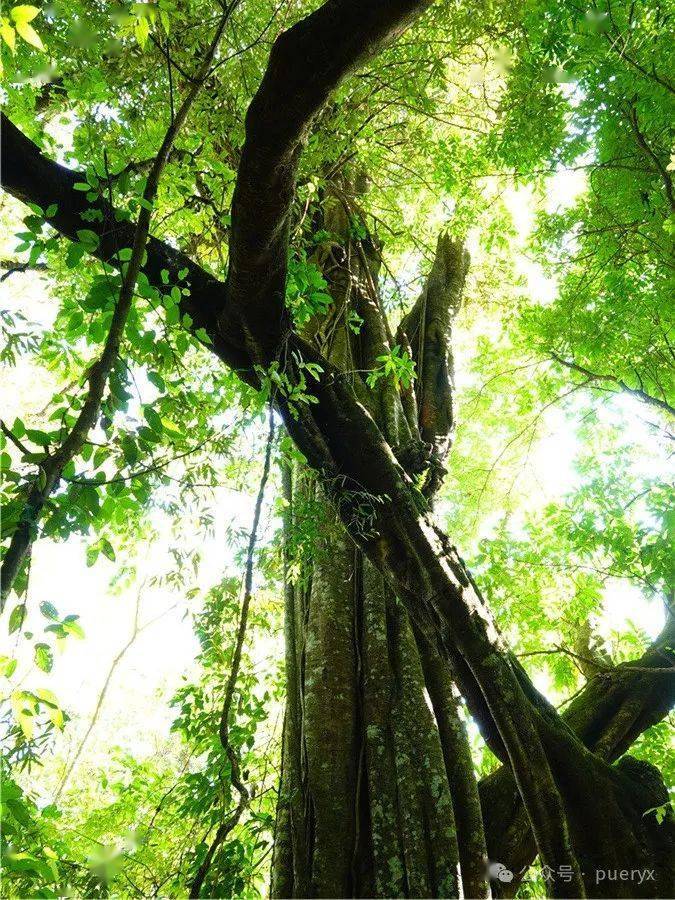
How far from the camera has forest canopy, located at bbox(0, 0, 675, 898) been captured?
189cm

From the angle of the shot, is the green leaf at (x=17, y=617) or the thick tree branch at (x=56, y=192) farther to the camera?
the thick tree branch at (x=56, y=192)

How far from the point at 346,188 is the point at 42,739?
5180 mm

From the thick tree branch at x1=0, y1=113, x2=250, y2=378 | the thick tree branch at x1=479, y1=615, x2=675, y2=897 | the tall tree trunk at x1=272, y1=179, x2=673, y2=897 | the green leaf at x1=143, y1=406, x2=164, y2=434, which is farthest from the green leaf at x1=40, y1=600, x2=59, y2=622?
the thick tree branch at x1=479, y1=615, x2=675, y2=897

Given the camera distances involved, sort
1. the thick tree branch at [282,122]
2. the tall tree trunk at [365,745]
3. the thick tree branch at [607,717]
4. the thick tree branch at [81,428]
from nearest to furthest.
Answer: the thick tree branch at [81,428] → the thick tree branch at [282,122] → the tall tree trunk at [365,745] → the thick tree branch at [607,717]

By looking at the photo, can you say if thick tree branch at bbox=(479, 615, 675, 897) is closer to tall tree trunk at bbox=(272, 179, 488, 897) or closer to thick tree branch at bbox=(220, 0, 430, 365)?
tall tree trunk at bbox=(272, 179, 488, 897)

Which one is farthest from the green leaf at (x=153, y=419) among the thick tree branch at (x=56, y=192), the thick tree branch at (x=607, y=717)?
the thick tree branch at (x=607, y=717)

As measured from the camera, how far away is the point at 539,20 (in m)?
3.32

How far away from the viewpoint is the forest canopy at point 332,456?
189cm

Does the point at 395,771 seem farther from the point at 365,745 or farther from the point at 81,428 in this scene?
the point at 81,428

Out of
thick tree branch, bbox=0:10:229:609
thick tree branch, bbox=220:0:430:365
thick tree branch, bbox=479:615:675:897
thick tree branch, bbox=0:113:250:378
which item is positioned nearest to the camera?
thick tree branch, bbox=0:10:229:609

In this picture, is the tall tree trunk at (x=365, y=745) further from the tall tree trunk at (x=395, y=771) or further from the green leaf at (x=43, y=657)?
the green leaf at (x=43, y=657)

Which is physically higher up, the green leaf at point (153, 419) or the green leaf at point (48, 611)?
the green leaf at point (153, 419)

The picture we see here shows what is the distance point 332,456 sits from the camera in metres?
2.85

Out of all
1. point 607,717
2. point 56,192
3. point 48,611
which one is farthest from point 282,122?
point 607,717
